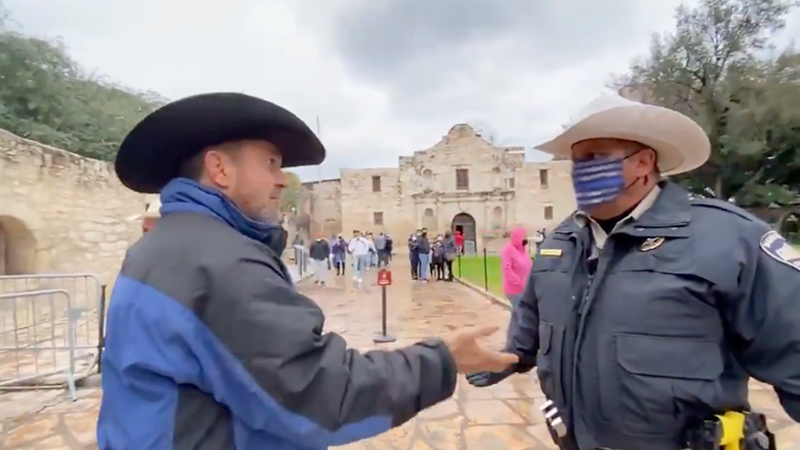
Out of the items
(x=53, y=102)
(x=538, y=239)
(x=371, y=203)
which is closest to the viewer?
(x=53, y=102)

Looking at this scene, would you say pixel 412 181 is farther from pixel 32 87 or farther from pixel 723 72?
pixel 32 87

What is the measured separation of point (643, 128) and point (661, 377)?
879 millimetres

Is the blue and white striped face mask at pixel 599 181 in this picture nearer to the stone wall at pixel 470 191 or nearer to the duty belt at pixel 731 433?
the duty belt at pixel 731 433

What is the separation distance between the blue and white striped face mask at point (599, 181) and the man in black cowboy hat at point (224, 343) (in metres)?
0.96

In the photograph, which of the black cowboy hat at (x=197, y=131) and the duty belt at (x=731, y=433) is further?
the duty belt at (x=731, y=433)

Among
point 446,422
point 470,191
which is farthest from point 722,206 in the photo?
point 470,191

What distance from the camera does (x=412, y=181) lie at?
157 ft

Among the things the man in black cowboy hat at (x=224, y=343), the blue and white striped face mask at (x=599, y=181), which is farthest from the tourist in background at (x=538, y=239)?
the man in black cowboy hat at (x=224, y=343)

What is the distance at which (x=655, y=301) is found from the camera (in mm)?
1967

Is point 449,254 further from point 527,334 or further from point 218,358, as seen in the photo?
point 218,358

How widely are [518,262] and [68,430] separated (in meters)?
5.69

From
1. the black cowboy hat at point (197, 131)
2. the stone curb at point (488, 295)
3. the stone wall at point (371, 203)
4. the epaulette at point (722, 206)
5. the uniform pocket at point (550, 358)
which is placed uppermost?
the stone wall at point (371, 203)

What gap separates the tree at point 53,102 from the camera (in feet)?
52.8

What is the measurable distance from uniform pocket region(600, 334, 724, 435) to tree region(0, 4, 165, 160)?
17.5 meters
